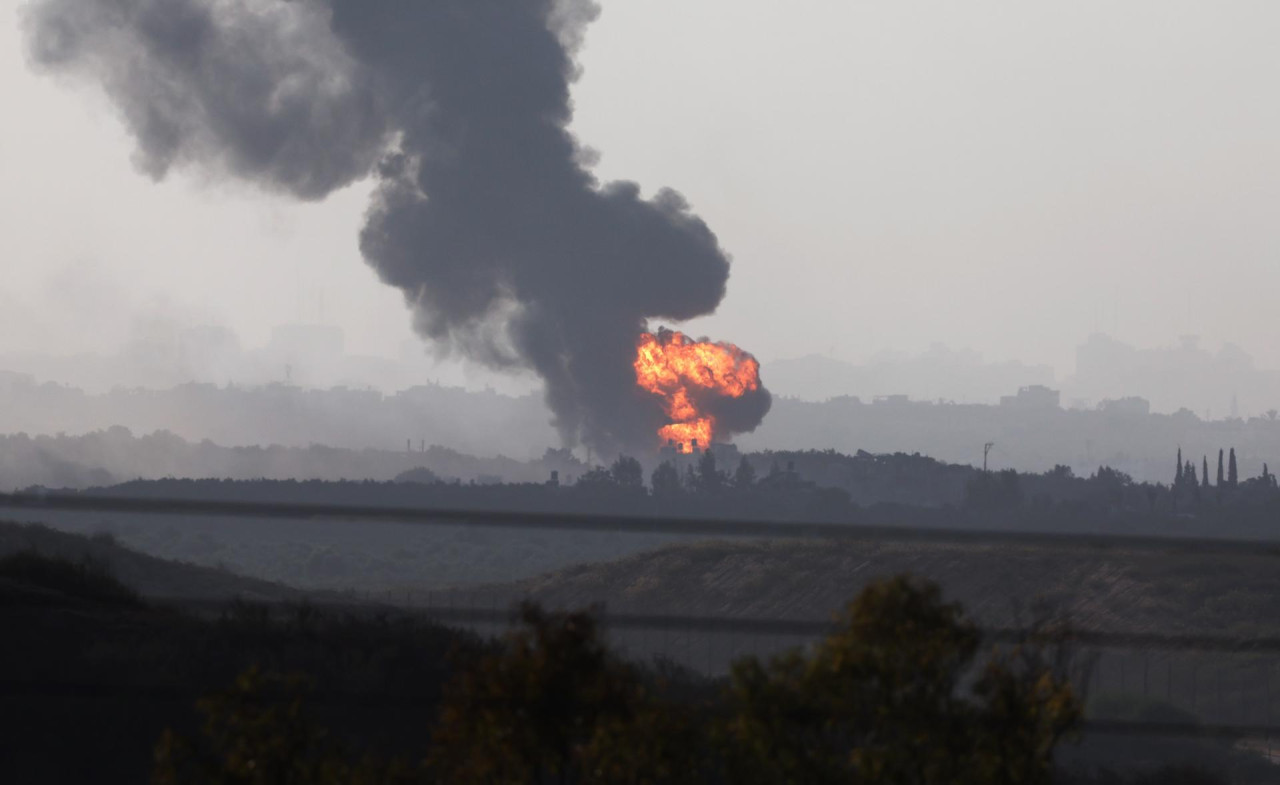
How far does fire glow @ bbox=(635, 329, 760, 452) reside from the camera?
97.5 metres

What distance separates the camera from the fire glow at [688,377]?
97.5m

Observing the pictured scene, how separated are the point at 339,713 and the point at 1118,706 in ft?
8.97

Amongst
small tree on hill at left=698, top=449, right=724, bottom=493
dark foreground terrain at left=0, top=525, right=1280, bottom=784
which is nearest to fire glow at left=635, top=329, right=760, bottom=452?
small tree on hill at left=698, top=449, right=724, bottom=493

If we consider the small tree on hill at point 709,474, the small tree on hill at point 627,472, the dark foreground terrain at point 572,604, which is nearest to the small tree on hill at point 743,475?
the small tree on hill at point 709,474

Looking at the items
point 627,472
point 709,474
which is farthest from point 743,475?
point 627,472

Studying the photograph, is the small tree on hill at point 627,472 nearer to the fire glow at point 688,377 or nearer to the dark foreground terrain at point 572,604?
the fire glow at point 688,377

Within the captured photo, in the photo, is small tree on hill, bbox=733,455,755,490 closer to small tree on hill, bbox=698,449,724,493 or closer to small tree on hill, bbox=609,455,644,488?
small tree on hill, bbox=698,449,724,493

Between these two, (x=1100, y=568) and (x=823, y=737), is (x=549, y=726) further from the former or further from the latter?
(x=1100, y=568)

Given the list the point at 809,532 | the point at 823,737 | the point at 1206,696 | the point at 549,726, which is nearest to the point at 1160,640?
the point at 1206,696

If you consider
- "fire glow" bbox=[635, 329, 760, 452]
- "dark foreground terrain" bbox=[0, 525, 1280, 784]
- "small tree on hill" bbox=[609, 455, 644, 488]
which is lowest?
"dark foreground terrain" bbox=[0, 525, 1280, 784]

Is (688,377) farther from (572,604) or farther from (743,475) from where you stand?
(572,604)

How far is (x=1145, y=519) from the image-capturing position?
101188 millimetres

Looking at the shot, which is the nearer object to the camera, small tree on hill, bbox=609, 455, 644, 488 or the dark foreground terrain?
the dark foreground terrain

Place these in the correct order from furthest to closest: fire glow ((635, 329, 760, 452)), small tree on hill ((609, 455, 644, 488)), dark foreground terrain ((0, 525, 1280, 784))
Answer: small tree on hill ((609, 455, 644, 488))
fire glow ((635, 329, 760, 452))
dark foreground terrain ((0, 525, 1280, 784))
